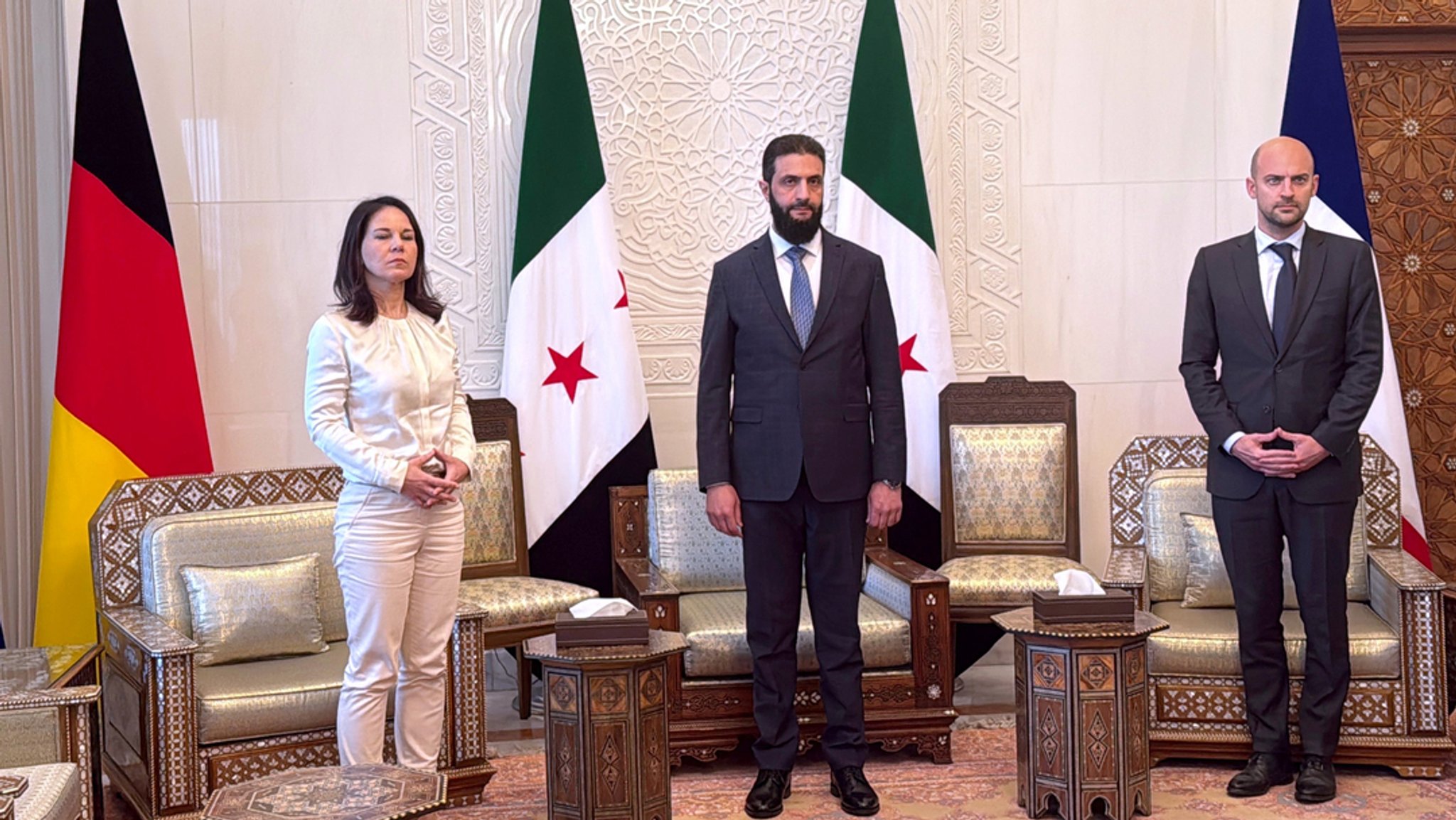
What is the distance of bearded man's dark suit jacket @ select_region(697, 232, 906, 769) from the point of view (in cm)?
368

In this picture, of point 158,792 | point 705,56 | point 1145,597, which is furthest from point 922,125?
point 158,792

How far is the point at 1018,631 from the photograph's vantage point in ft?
12.0

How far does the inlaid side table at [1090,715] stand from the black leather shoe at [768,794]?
0.67 metres

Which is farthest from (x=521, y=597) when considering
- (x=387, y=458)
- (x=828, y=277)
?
(x=828, y=277)

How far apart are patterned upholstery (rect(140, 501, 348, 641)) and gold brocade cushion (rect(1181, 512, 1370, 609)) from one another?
2.63m

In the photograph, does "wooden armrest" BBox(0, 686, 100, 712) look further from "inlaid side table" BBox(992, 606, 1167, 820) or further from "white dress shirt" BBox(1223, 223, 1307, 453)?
"white dress shirt" BBox(1223, 223, 1307, 453)

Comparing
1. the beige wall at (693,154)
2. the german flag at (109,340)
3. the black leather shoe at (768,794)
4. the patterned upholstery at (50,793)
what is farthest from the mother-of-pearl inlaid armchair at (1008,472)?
the patterned upholstery at (50,793)

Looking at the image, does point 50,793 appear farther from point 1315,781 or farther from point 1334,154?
point 1334,154

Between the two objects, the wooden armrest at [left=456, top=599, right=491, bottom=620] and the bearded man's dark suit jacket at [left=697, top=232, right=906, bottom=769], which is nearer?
the bearded man's dark suit jacket at [left=697, top=232, right=906, bottom=769]

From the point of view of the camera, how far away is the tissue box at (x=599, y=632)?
3.49 m

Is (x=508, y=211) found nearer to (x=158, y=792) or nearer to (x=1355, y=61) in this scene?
(x=158, y=792)

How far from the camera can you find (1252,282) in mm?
3852

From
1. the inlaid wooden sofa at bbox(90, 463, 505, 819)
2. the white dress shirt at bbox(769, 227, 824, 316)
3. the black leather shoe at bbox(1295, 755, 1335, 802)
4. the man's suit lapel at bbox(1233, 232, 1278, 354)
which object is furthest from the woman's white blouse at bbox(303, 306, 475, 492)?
the black leather shoe at bbox(1295, 755, 1335, 802)

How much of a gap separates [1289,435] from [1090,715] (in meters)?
0.93
